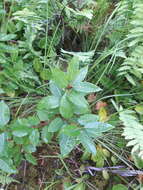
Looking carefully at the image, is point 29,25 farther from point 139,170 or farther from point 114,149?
point 139,170

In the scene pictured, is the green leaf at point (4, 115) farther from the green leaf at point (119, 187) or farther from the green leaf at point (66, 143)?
the green leaf at point (119, 187)

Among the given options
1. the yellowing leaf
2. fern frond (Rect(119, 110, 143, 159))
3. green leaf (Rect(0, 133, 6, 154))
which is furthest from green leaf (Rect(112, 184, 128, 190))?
green leaf (Rect(0, 133, 6, 154))

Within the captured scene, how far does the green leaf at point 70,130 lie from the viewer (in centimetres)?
84

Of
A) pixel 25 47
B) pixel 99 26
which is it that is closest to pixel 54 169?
pixel 25 47

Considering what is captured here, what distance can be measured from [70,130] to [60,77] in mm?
168

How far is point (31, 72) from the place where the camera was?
131 centimetres

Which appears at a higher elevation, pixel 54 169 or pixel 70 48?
pixel 70 48

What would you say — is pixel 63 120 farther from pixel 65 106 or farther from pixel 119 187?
pixel 119 187

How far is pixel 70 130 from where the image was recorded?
2.76ft

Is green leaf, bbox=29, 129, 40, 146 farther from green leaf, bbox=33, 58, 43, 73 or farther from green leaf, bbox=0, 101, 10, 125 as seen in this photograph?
green leaf, bbox=33, 58, 43, 73

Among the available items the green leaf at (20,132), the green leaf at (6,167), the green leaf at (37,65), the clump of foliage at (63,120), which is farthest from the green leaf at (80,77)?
the green leaf at (37,65)

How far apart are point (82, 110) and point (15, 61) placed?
1.79ft

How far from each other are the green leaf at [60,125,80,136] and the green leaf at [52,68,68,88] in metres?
0.13

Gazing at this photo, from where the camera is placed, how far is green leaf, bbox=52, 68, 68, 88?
81cm
